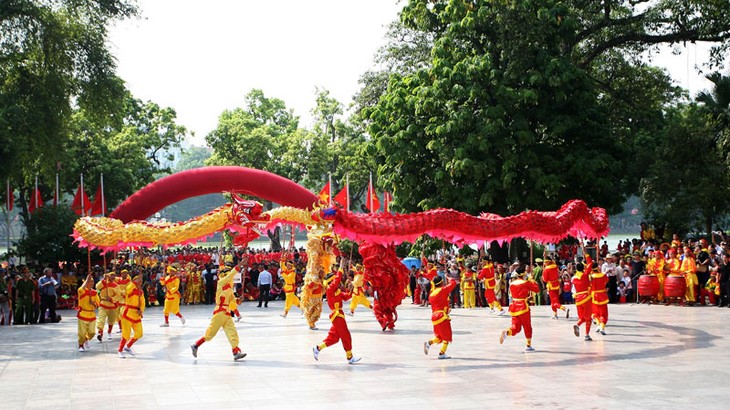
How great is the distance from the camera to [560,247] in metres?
32.1

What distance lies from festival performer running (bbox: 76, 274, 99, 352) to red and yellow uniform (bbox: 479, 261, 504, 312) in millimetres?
10458

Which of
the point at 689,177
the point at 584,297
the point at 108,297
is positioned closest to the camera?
the point at 584,297

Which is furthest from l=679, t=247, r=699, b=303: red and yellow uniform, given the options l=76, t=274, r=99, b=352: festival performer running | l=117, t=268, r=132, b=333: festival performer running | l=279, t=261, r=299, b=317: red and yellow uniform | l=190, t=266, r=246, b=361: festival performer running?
l=76, t=274, r=99, b=352: festival performer running

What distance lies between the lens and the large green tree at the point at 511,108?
26.4 meters

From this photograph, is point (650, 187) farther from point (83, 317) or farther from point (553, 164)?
point (83, 317)

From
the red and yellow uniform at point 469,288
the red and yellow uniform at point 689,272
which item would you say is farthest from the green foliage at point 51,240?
the red and yellow uniform at point 689,272

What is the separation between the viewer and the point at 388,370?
1258cm

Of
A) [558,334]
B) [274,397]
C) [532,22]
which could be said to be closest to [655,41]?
[532,22]

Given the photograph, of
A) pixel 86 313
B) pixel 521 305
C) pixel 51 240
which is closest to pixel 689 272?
pixel 521 305

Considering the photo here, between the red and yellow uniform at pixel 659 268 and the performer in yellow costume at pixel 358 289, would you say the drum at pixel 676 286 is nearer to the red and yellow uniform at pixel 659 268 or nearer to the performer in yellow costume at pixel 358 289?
the red and yellow uniform at pixel 659 268

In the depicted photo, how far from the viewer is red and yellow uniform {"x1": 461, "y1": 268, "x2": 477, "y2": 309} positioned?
2462 centimetres

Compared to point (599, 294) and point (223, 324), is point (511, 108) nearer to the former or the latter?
point (599, 294)

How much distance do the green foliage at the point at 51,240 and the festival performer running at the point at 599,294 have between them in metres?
17.7

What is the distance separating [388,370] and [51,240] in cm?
1859
